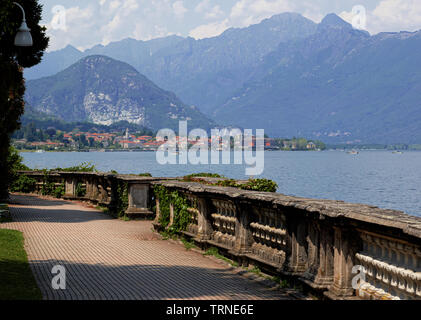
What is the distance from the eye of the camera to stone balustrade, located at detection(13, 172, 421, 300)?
284 inches

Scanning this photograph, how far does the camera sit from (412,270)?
272 inches

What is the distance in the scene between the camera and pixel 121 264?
12.6 metres

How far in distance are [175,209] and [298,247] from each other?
6878 mm

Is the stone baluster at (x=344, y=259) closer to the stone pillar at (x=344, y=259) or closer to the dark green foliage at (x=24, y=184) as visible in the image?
the stone pillar at (x=344, y=259)

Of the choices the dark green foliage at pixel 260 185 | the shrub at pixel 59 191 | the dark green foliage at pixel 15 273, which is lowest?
the dark green foliage at pixel 15 273

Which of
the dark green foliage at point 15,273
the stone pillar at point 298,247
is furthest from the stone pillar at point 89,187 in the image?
the stone pillar at point 298,247

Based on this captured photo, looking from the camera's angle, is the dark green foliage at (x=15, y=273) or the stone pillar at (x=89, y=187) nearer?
the dark green foliage at (x=15, y=273)

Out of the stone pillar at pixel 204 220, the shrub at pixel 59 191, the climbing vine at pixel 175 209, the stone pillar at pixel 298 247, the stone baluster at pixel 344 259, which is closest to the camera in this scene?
the stone baluster at pixel 344 259

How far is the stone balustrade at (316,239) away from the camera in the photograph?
7.21 meters

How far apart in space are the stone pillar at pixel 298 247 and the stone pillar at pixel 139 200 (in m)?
11.8

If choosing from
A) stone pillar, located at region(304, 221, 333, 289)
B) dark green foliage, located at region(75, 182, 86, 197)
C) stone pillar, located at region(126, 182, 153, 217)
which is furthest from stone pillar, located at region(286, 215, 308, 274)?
dark green foliage, located at region(75, 182, 86, 197)

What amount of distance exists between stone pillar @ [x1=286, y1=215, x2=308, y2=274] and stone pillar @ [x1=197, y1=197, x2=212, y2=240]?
4.34 m

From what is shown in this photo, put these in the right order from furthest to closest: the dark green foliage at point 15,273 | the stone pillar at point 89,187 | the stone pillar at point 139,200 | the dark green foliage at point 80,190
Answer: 1. the dark green foliage at point 80,190
2. the stone pillar at point 89,187
3. the stone pillar at point 139,200
4. the dark green foliage at point 15,273

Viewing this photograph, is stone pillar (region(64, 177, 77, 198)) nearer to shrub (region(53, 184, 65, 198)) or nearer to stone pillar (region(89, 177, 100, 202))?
shrub (region(53, 184, 65, 198))
